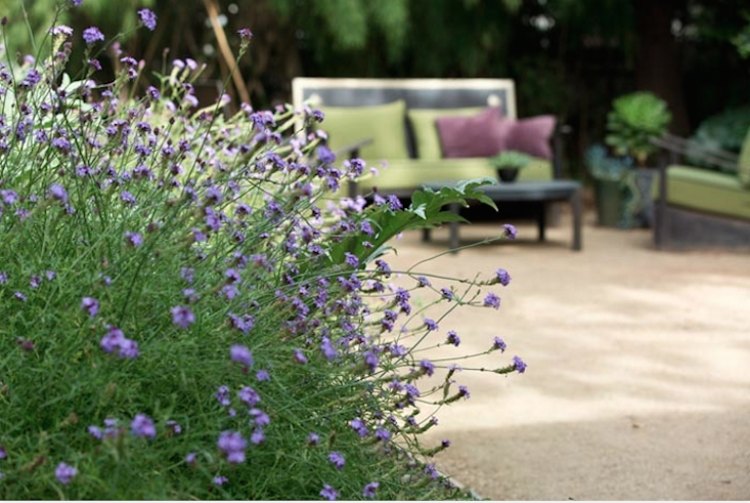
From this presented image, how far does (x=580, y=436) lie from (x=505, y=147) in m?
5.31

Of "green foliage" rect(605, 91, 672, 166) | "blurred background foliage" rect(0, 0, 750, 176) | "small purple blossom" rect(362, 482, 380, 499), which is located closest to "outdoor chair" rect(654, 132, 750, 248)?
"green foliage" rect(605, 91, 672, 166)

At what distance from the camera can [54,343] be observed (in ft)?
4.98

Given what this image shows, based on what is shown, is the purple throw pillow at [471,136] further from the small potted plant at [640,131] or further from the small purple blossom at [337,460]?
the small purple blossom at [337,460]

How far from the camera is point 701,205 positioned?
6.76m

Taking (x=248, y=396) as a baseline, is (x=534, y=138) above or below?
below

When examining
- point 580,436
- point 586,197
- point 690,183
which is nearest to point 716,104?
point 586,197

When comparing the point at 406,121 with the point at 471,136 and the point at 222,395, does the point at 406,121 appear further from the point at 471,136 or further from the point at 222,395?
the point at 222,395

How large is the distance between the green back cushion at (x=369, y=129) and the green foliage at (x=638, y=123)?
4.75ft

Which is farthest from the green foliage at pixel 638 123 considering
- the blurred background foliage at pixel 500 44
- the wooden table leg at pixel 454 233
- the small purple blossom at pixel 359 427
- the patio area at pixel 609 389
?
the small purple blossom at pixel 359 427

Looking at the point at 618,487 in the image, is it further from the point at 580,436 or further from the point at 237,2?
the point at 237,2

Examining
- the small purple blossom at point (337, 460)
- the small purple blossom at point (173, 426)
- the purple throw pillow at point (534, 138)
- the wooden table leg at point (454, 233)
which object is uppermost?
the small purple blossom at point (173, 426)

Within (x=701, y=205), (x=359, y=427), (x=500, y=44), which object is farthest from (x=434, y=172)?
(x=359, y=427)

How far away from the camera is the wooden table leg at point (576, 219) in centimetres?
664

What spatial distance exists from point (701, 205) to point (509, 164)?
1.14 meters
